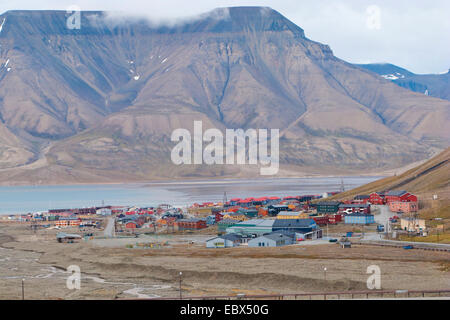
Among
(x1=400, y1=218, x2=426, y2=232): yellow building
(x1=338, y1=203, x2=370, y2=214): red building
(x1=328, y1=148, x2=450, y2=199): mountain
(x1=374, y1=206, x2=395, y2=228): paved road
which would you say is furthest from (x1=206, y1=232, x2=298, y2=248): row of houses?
(x1=328, y1=148, x2=450, y2=199): mountain

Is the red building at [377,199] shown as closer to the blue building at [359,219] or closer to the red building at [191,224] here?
the blue building at [359,219]

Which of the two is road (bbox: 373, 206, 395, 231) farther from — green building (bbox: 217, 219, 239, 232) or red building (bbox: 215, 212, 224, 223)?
red building (bbox: 215, 212, 224, 223)

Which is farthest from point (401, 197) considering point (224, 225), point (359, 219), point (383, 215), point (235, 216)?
point (224, 225)

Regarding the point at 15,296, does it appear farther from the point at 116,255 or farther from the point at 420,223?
the point at 420,223

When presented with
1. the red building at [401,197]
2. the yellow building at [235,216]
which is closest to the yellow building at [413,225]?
the red building at [401,197]

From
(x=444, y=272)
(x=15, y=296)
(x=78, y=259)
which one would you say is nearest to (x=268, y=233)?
(x=78, y=259)
